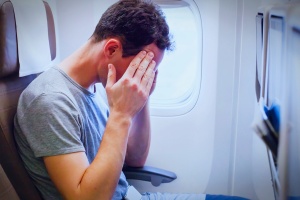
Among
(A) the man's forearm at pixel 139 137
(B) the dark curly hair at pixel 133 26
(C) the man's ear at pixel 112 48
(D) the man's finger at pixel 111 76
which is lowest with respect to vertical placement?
(A) the man's forearm at pixel 139 137

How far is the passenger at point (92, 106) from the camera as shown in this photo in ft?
2.94

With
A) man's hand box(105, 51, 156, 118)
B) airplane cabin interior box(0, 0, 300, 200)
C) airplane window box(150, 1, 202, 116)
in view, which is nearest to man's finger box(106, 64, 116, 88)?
man's hand box(105, 51, 156, 118)

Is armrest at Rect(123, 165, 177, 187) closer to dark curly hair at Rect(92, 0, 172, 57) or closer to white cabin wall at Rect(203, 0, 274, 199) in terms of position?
white cabin wall at Rect(203, 0, 274, 199)

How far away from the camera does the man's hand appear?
3.33ft

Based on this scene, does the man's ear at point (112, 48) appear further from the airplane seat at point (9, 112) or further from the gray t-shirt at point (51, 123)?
the airplane seat at point (9, 112)

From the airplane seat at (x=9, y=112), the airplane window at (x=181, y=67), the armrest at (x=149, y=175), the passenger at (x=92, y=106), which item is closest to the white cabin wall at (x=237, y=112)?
the airplane window at (x=181, y=67)

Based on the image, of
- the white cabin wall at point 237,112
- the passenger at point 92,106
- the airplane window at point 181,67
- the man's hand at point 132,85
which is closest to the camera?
the passenger at point 92,106

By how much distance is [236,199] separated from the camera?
138 cm

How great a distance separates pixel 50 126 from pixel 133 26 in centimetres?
46

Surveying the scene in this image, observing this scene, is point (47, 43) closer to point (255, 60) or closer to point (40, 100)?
point (40, 100)

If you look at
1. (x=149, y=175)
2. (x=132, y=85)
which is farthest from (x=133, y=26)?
(x=149, y=175)

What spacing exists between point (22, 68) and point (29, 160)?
36 centimetres

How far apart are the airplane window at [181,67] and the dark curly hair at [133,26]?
46cm

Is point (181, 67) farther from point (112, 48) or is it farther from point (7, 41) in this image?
point (7, 41)
